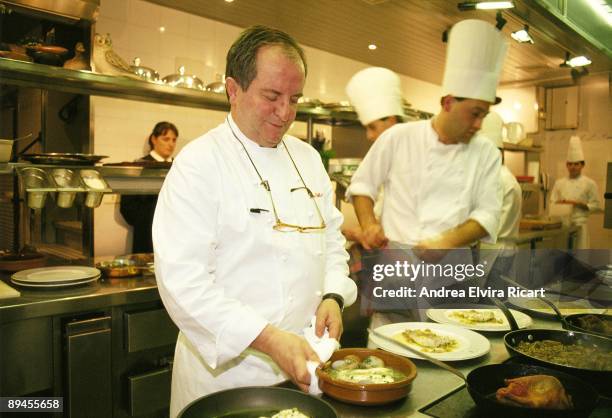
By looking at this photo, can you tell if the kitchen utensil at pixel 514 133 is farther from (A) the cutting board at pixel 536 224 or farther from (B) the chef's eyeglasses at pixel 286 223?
(B) the chef's eyeglasses at pixel 286 223

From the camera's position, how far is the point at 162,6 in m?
4.20

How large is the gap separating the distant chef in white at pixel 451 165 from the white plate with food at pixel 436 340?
2.48 feet

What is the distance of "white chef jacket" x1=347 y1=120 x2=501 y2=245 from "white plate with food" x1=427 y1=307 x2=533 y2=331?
604 millimetres

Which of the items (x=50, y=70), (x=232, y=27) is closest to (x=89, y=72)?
(x=50, y=70)

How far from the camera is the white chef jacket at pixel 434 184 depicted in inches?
91.4

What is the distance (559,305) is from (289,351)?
4.15 feet

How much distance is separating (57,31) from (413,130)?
2249 mm

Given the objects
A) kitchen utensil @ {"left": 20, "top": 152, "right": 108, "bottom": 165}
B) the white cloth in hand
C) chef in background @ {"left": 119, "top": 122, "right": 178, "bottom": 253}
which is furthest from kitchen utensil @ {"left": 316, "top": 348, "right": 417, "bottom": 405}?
chef in background @ {"left": 119, "top": 122, "right": 178, "bottom": 253}

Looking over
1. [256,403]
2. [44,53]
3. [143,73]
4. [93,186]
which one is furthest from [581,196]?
[256,403]

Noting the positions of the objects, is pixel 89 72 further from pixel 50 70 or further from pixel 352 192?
pixel 352 192

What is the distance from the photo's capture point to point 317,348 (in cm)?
115

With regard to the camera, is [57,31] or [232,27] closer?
[57,31]

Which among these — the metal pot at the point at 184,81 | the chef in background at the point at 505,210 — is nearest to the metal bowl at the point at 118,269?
the metal pot at the point at 184,81

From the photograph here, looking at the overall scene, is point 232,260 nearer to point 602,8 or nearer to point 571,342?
point 571,342
